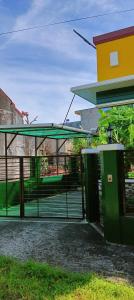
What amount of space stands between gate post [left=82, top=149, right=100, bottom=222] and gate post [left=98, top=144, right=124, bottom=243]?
5.38 ft

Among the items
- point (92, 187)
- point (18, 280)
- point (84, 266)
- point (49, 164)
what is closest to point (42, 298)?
point (18, 280)

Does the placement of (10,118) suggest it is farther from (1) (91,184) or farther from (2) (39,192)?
(1) (91,184)

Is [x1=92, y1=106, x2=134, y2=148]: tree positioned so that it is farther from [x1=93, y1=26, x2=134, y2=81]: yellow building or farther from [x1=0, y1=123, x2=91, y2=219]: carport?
[x1=0, y1=123, x2=91, y2=219]: carport

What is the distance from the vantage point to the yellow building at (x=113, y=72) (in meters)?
8.01

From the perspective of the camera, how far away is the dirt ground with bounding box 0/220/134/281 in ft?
17.3

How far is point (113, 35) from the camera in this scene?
9.09 meters

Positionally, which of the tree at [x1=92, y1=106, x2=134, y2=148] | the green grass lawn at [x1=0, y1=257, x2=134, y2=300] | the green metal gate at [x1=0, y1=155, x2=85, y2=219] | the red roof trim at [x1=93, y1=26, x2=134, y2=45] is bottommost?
the green grass lawn at [x1=0, y1=257, x2=134, y2=300]

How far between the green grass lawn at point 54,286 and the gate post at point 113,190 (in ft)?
6.47

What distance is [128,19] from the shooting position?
33.2 ft

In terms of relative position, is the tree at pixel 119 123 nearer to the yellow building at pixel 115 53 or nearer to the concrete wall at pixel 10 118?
the yellow building at pixel 115 53

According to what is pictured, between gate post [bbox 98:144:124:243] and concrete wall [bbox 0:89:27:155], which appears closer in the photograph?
gate post [bbox 98:144:124:243]

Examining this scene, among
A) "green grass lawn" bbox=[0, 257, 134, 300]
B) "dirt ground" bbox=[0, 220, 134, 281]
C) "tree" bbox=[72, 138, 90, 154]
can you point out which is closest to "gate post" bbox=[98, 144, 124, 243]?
"dirt ground" bbox=[0, 220, 134, 281]

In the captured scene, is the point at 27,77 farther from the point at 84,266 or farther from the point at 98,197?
the point at 84,266

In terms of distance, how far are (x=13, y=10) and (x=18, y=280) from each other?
8564 millimetres
